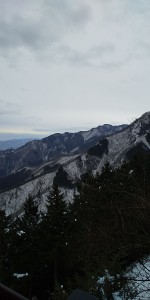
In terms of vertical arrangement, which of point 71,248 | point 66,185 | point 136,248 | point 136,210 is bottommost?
point 66,185

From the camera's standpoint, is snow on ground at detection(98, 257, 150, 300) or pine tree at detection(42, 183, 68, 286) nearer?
snow on ground at detection(98, 257, 150, 300)

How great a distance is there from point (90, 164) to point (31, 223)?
153024 millimetres

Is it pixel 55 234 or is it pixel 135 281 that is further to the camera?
pixel 55 234

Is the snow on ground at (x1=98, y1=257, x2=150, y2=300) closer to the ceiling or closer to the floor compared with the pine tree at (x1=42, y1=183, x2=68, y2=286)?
closer to the ceiling

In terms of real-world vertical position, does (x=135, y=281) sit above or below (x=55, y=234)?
above

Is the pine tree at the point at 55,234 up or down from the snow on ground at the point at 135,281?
down

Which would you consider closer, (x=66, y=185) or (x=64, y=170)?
(x=66, y=185)

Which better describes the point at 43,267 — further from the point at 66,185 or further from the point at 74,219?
the point at 66,185

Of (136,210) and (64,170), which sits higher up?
(136,210)

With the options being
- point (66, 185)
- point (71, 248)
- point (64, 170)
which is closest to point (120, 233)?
point (71, 248)

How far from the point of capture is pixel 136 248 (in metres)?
8.50

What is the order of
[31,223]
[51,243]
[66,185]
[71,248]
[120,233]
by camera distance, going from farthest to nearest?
[66,185] < [31,223] < [51,243] < [71,248] < [120,233]

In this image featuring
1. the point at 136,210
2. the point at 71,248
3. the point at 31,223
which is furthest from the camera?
the point at 31,223

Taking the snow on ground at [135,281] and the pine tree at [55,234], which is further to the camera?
the pine tree at [55,234]
